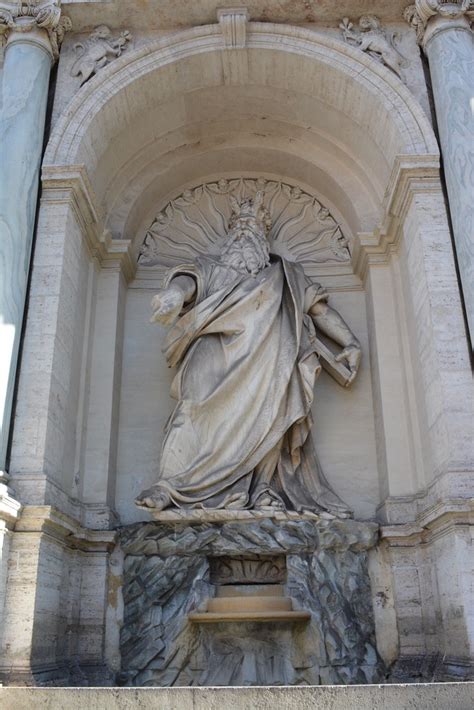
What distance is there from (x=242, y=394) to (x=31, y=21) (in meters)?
4.61

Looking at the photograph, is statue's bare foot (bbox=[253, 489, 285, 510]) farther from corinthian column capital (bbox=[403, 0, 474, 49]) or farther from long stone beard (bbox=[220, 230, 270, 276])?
corinthian column capital (bbox=[403, 0, 474, 49])

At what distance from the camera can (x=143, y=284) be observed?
862 cm

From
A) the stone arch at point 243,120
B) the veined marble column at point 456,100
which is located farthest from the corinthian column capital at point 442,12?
the stone arch at point 243,120

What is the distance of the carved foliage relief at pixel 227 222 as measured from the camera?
8.82 meters

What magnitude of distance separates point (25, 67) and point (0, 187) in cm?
157

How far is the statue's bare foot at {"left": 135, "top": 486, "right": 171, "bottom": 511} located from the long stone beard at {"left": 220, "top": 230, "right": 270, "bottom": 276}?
2.65m

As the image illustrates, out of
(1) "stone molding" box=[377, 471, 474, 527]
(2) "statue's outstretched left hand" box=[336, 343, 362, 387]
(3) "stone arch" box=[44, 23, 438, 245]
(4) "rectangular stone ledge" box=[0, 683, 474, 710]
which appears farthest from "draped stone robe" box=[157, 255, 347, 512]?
(4) "rectangular stone ledge" box=[0, 683, 474, 710]

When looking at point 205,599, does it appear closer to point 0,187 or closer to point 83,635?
point 83,635

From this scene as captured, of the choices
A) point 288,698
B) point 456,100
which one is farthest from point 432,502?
point 456,100

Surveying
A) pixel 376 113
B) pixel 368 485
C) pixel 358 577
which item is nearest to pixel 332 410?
pixel 368 485

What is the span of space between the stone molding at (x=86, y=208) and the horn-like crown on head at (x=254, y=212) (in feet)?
4.49

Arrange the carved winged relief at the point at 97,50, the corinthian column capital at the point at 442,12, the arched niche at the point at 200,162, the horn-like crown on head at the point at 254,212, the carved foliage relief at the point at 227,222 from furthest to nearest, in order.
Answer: the carved foliage relief at the point at 227,222 → the horn-like crown on head at the point at 254,212 → the carved winged relief at the point at 97,50 → the corinthian column capital at the point at 442,12 → the arched niche at the point at 200,162

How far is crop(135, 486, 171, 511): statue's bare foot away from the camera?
6645 mm

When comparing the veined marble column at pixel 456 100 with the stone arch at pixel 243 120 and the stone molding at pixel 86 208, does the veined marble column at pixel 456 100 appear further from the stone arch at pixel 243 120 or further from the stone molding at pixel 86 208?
the stone molding at pixel 86 208
